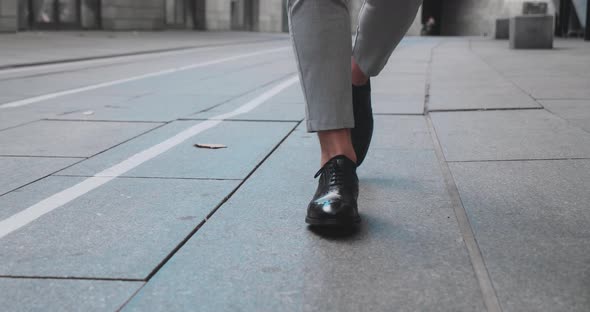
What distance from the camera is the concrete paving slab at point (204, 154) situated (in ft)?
11.2

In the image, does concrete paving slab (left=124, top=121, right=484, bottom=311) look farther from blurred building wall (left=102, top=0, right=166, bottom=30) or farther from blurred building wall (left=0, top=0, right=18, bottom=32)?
blurred building wall (left=102, top=0, right=166, bottom=30)

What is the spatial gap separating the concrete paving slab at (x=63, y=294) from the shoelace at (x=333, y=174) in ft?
2.74

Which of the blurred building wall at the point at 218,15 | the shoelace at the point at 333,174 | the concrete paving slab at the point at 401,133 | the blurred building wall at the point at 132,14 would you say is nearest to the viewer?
the shoelace at the point at 333,174

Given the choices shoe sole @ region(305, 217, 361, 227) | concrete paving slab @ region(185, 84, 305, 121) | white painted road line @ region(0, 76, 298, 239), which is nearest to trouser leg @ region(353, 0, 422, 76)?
shoe sole @ region(305, 217, 361, 227)

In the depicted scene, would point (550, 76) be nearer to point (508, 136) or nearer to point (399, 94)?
point (399, 94)

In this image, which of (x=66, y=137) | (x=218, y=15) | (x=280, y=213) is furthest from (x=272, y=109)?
(x=218, y=15)

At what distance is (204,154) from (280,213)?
1.32 meters

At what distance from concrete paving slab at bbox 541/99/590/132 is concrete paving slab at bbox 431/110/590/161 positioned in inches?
3.1

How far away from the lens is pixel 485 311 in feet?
5.62

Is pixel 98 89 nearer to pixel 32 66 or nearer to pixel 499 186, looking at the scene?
pixel 32 66

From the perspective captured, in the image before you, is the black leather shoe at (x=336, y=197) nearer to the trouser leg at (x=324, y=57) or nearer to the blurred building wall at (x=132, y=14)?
the trouser leg at (x=324, y=57)

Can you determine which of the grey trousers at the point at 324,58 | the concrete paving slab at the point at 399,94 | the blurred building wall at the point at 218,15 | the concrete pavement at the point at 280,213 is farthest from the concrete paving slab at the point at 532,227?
the blurred building wall at the point at 218,15

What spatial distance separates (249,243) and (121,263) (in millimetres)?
385

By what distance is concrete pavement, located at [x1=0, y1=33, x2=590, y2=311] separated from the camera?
1859 mm
